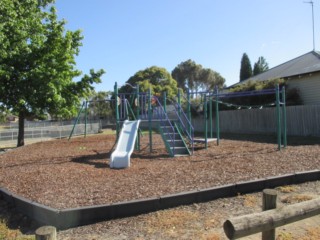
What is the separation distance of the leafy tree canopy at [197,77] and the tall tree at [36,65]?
4642 cm

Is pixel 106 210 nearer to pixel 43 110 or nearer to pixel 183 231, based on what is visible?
pixel 183 231

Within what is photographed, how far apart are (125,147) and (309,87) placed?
14676mm

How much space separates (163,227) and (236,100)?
68.8 ft

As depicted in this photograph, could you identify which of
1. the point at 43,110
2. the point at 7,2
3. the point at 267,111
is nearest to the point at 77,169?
the point at 7,2

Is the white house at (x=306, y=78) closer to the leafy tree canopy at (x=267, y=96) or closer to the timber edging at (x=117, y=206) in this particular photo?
the leafy tree canopy at (x=267, y=96)

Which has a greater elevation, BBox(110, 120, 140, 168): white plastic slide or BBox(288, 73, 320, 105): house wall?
BBox(288, 73, 320, 105): house wall

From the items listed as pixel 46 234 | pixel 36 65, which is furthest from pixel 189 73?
pixel 46 234

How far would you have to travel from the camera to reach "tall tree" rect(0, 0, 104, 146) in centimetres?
1528

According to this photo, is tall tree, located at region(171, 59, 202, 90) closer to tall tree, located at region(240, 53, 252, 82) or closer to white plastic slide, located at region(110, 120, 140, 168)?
tall tree, located at region(240, 53, 252, 82)

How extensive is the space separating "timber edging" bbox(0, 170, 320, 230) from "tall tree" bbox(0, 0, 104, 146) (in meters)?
9.78

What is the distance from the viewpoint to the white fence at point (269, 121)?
17.5 meters

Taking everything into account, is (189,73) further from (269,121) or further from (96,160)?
(96,160)

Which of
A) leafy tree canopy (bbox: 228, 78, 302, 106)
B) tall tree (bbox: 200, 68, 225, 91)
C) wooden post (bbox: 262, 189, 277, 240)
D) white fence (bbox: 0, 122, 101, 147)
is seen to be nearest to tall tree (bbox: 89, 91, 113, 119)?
tall tree (bbox: 200, 68, 225, 91)

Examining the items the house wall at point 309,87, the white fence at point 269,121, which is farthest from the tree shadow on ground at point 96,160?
the house wall at point 309,87
